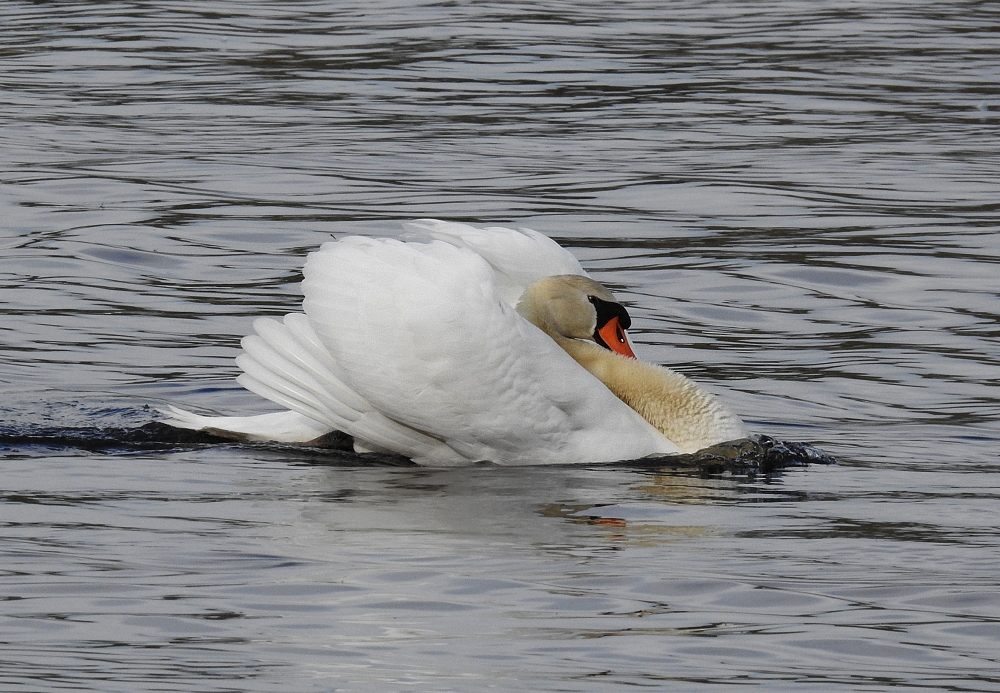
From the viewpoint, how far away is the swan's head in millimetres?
8320

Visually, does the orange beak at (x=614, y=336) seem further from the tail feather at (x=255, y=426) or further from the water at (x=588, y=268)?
the tail feather at (x=255, y=426)

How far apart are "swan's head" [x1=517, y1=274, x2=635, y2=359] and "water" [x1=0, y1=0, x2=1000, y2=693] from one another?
30.3 inches

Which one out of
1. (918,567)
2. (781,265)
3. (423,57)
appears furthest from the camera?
(423,57)

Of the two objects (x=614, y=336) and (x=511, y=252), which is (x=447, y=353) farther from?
(x=614, y=336)

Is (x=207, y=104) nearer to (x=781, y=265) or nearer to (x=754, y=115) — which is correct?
(x=754, y=115)

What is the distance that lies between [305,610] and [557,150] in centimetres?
984

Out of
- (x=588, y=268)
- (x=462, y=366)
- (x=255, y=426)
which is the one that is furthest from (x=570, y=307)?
(x=588, y=268)

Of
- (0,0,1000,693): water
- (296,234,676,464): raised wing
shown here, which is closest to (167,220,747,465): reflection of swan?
(296,234,676,464): raised wing

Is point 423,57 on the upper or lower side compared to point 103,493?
upper

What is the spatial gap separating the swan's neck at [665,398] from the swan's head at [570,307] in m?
0.08

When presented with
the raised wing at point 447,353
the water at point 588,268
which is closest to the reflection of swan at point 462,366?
the raised wing at point 447,353

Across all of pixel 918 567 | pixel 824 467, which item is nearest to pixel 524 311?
pixel 824 467

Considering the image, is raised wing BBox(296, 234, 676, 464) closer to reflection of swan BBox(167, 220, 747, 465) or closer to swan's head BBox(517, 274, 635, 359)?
reflection of swan BBox(167, 220, 747, 465)

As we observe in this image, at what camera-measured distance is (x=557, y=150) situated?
15109mm
